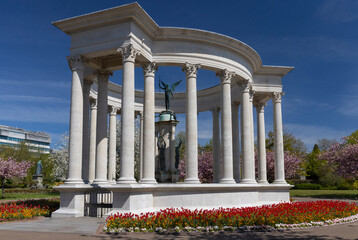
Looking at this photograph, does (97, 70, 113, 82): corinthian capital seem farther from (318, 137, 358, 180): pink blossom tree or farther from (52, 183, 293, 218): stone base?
(318, 137, 358, 180): pink blossom tree

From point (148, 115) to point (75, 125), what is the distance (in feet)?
25.0

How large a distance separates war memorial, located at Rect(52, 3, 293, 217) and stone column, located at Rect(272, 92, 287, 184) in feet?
4.55

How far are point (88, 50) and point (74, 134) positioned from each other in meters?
8.96

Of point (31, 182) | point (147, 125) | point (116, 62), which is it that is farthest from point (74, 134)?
point (31, 182)

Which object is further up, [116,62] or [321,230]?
[116,62]

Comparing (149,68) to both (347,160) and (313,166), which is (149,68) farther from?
(313,166)

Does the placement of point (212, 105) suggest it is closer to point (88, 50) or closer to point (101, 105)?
point (101, 105)

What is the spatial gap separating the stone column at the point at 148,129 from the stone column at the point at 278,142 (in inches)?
845

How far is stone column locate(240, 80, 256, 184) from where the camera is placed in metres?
39.7

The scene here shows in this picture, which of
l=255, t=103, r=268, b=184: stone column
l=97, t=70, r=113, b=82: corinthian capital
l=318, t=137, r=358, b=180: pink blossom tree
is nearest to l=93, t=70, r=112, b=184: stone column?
l=97, t=70, r=113, b=82: corinthian capital

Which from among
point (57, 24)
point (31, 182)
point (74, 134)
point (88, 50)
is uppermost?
point (57, 24)

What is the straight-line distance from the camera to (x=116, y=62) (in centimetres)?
3941

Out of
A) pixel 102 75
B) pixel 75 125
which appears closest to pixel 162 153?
pixel 75 125

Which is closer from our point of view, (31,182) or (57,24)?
(57,24)
